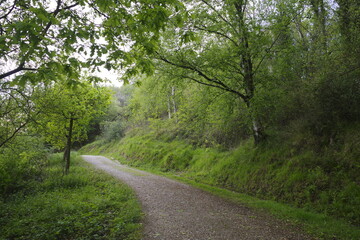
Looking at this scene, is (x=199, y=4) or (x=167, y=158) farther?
(x=167, y=158)

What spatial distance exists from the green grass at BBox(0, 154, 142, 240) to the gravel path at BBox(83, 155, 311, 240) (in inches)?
22.1

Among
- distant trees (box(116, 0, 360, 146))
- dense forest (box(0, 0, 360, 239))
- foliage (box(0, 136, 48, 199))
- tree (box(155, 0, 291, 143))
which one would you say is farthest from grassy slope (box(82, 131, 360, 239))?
foliage (box(0, 136, 48, 199))

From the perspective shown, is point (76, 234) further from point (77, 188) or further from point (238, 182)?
point (238, 182)

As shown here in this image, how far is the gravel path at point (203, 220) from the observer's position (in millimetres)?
5027

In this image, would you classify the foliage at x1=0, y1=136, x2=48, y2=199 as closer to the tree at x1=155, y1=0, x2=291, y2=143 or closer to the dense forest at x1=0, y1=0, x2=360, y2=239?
the dense forest at x1=0, y1=0, x2=360, y2=239

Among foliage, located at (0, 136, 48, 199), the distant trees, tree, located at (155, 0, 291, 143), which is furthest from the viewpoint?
tree, located at (155, 0, 291, 143)

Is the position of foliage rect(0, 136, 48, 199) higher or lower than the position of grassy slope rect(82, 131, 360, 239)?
higher

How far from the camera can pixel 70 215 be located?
5.68 m

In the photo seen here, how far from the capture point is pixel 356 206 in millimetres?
5844

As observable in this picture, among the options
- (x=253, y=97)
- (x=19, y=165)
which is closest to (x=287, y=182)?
(x=253, y=97)

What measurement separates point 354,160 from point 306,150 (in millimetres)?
1758

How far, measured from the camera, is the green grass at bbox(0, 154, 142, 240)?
482 cm

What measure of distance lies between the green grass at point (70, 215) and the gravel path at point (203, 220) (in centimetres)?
56

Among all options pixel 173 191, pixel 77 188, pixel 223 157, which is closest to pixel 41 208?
pixel 77 188
